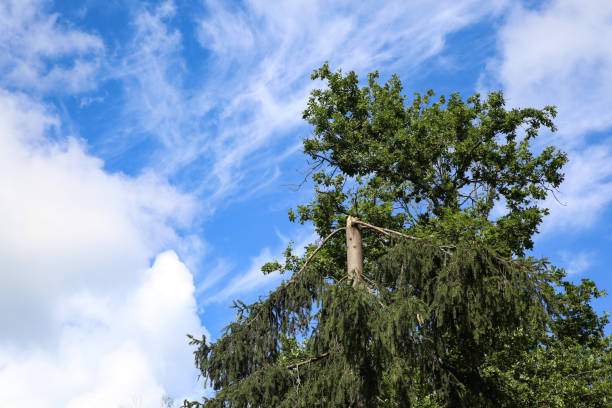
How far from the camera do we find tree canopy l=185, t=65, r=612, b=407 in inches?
289

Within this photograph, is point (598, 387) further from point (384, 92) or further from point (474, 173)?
point (384, 92)

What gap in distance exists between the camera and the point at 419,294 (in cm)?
845

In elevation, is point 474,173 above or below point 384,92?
below

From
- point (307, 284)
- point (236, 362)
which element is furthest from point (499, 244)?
point (236, 362)

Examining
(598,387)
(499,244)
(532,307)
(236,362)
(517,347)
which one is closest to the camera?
(532,307)

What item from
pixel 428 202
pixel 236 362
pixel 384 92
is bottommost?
pixel 236 362

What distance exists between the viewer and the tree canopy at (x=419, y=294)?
7341 mm

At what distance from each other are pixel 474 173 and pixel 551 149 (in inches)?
116

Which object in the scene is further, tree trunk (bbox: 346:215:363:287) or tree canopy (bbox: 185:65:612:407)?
tree trunk (bbox: 346:215:363:287)

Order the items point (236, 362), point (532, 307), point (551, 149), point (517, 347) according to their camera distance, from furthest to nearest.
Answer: point (551, 149) → point (517, 347) → point (236, 362) → point (532, 307)

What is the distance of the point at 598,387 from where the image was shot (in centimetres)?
1365

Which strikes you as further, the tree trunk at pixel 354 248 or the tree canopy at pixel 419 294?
the tree trunk at pixel 354 248

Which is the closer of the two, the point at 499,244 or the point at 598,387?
the point at 598,387

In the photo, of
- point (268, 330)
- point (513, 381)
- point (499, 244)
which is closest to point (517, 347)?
point (513, 381)
